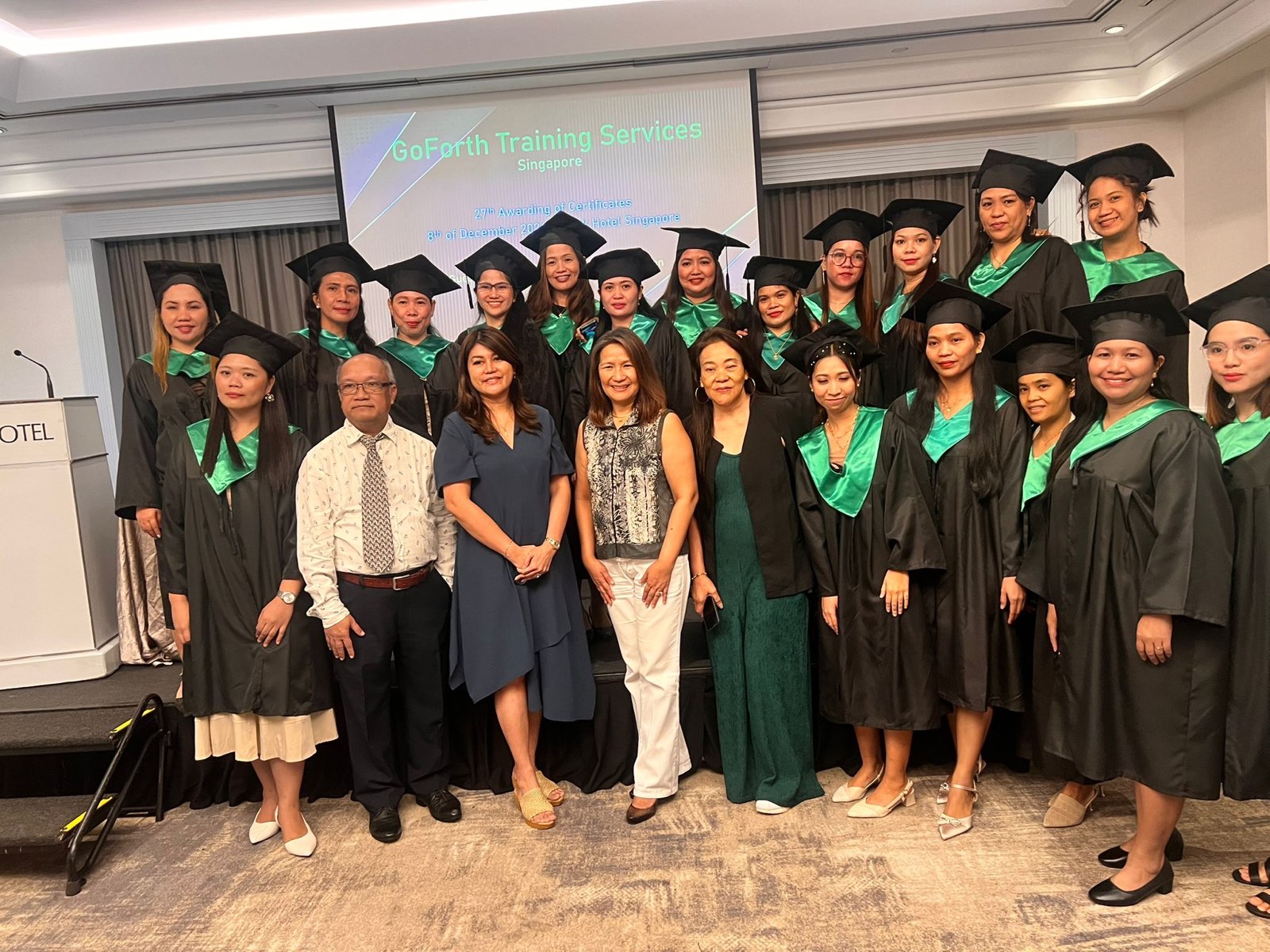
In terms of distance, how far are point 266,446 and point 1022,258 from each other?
109 inches

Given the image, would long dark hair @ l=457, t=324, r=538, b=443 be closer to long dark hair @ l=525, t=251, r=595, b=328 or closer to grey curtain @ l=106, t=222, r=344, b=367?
long dark hair @ l=525, t=251, r=595, b=328

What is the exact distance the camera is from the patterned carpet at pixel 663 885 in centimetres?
228

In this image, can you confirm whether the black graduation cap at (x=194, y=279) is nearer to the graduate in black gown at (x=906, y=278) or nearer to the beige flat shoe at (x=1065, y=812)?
the graduate in black gown at (x=906, y=278)

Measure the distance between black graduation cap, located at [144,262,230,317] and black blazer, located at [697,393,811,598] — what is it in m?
2.01

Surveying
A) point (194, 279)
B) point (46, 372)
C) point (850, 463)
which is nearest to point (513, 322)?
point (194, 279)

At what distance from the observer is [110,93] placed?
489 cm

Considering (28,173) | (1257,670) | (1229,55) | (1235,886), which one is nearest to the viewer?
(1257,670)

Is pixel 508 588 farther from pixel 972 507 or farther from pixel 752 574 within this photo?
pixel 972 507

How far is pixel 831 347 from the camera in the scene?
8.93 ft

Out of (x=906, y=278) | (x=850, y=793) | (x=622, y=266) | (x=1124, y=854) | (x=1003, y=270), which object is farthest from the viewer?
(x=622, y=266)

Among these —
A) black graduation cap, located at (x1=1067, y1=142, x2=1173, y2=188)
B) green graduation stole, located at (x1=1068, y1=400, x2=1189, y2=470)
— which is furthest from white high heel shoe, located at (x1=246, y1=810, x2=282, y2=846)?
black graduation cap, located at (x1=1067, y1=142, x2=1173, y2=188)

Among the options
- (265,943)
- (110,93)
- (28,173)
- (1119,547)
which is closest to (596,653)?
(265,943)

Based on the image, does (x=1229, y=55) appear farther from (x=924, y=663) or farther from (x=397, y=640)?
(x=397, y=640)

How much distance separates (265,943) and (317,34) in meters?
4.53
